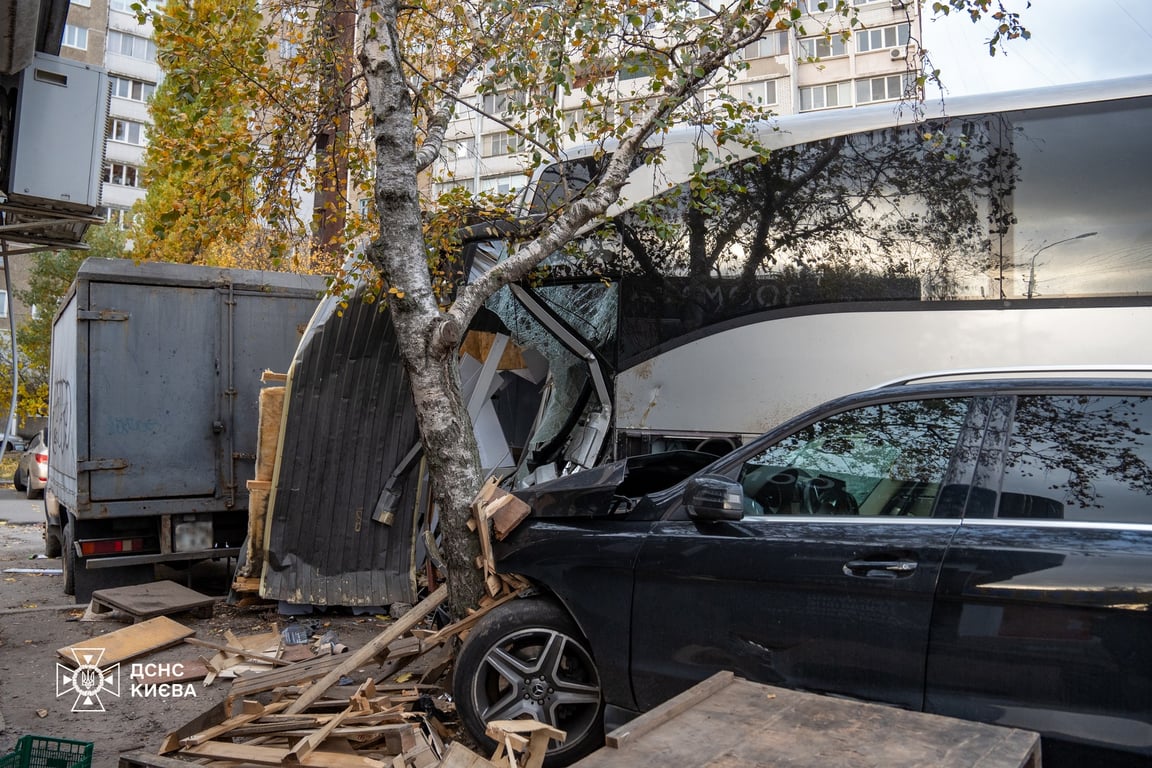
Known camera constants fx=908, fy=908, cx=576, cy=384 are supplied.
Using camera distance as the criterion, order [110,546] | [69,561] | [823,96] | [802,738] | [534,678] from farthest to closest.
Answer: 1. [823,96]
2. [69,561]
3. [110,546]
4. [534,678]
5. [802,738]

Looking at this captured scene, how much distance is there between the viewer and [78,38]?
147ft

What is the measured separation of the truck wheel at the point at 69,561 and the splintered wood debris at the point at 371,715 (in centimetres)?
331

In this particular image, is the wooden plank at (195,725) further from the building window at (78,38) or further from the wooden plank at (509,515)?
the building window at (78,38)

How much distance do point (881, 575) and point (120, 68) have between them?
165ft

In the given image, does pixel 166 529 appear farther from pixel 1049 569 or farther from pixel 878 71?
pixel 878 71

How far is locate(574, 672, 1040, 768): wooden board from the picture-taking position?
2354 millimetres

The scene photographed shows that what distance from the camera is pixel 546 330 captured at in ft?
26.2

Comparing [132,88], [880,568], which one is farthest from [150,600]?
[132,88]

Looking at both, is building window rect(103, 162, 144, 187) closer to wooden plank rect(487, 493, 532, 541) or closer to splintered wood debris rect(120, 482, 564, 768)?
splintered wood debris rect(120, 482, 564, 768)

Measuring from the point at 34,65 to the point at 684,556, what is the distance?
5.73m

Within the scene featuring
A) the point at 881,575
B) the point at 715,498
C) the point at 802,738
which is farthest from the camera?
the point at 715,498

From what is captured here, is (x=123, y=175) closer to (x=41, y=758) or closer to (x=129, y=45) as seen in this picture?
(x=129, y=45)

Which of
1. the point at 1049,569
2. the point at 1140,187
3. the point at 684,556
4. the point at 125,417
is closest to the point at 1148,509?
the point at 1049,569

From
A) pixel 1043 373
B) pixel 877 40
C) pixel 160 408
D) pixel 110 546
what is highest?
pixel 877 40
